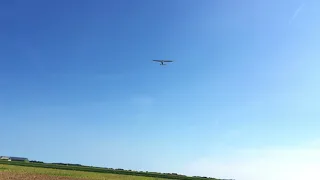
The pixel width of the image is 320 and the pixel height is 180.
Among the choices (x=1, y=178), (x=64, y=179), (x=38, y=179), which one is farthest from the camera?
(x=64, y=179)

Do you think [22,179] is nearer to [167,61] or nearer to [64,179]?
[64,179]

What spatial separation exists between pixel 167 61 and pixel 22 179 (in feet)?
91.3

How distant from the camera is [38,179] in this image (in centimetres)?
4984

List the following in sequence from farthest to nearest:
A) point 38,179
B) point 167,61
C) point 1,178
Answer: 1. point 167,61
2. point 38,179
3. point 1,178

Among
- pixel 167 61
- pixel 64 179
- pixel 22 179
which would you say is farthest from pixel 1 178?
pixel 167 61

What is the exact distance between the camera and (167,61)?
195ft

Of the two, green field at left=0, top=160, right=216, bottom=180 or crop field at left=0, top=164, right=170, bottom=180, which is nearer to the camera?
crop field at left=0, top=164, right=170, bottom=180

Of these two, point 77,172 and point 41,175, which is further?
point 77,172

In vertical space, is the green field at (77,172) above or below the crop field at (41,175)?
above

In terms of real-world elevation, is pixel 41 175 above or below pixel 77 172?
below

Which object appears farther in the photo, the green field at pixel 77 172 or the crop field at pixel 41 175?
the green field at pixel 77 172

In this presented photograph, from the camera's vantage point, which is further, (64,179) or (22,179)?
(64,179)

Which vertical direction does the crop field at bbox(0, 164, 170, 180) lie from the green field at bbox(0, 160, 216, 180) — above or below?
below

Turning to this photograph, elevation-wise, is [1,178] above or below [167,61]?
below
